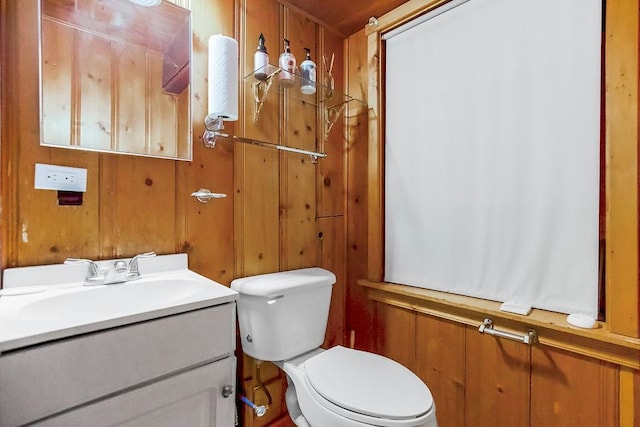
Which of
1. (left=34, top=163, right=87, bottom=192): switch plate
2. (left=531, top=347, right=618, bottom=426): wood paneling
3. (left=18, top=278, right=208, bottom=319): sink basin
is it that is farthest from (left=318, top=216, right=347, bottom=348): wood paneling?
(left=34, top=163, right=87, bottom=192): switch plate

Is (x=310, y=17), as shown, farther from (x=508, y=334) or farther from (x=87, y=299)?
(x=508, y=334)

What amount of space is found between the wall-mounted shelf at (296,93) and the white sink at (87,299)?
76cm

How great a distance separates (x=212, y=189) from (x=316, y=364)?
0.80m

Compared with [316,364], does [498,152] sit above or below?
above

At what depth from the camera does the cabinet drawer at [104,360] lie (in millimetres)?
613

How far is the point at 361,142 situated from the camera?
5.76 feet

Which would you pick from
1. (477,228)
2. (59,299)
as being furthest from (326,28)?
(59,299)

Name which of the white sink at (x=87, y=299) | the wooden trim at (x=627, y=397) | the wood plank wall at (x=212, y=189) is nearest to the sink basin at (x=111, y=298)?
the white sink at (x=87, y=299)

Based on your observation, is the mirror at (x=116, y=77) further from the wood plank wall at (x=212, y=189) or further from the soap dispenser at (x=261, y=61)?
the soap dispenser at (x=261, y=61)

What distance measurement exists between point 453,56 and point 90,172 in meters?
1.48

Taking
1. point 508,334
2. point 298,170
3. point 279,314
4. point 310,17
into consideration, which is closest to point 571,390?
point 508,334

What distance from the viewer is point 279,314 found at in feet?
4.07

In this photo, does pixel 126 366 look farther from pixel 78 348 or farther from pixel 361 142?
pixel 361 142

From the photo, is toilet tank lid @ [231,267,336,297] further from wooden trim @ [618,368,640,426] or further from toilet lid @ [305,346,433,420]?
wooden trim @ [618,368,640,426]
